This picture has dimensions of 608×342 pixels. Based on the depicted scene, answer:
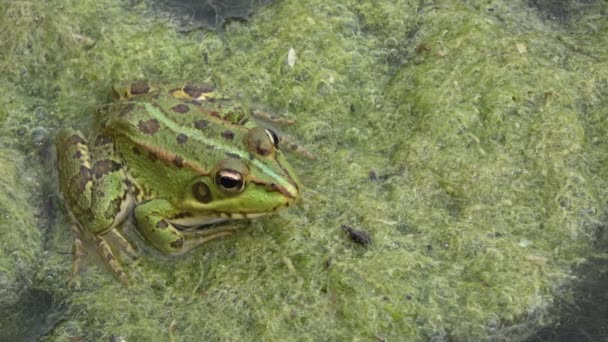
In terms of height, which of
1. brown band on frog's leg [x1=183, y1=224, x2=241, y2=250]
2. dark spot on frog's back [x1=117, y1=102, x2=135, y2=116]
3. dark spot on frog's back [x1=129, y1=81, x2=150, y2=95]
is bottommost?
brown band on frog's leg [x1=183, y1=224, x2=241, y2=250]

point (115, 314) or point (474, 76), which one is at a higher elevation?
point (474, 76)

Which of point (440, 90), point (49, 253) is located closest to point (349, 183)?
point (440, 90)

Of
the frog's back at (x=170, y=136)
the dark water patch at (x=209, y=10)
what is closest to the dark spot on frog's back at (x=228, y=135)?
the frog's back at (x=170, y=136)

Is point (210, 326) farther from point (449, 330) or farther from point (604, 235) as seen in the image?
point (604, 235)

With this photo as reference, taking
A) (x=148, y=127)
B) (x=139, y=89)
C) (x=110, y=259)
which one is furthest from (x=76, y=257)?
(x=139, y=89)

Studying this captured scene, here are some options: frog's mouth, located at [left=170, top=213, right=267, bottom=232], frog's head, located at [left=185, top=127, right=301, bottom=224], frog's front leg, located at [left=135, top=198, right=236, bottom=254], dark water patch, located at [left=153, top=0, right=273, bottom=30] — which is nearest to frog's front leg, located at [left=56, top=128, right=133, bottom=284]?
A: frog's front leg, located at [left=135, top=198, right=236, bottom=254]

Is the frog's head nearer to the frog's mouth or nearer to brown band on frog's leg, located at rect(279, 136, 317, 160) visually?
the frog's mouth

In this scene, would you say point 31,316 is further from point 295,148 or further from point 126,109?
point 295,148
